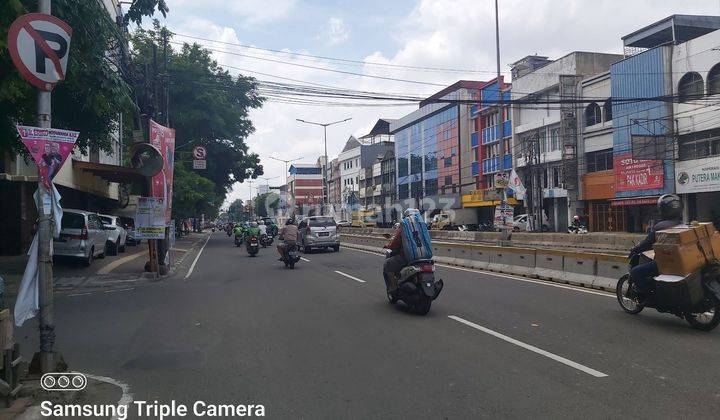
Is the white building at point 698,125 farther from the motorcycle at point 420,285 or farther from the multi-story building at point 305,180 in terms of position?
the multi-story building at point 305,180

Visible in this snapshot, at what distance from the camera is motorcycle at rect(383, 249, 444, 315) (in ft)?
30.7

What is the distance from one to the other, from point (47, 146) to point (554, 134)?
41770 millimetres

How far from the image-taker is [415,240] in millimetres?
9648

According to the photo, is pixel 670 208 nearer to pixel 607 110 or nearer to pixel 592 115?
pixel 607 110

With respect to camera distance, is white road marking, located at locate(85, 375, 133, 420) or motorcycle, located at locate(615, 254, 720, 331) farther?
motorcycle, located at locate(615, 254, 720, 331)

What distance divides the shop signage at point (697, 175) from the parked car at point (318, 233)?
20.5m

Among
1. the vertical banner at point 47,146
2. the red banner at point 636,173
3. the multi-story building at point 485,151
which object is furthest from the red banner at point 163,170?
the multi-story building at point 485,151

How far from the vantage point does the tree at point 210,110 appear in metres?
37.4

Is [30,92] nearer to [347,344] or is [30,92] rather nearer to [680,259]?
[347,344]

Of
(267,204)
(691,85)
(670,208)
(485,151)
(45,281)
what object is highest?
(691,85)

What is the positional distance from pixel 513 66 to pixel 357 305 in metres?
45.8

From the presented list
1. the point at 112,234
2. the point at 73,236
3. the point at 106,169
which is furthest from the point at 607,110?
the point at 73,236

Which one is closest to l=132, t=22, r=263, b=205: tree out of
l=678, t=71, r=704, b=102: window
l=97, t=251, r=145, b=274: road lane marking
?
l=97, t=251, r=145, b=274: road lane marking

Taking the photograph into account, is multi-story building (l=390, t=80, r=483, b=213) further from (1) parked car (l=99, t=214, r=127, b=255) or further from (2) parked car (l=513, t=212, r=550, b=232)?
(1) parked car (l=99, t=214, r=127, b=255)
